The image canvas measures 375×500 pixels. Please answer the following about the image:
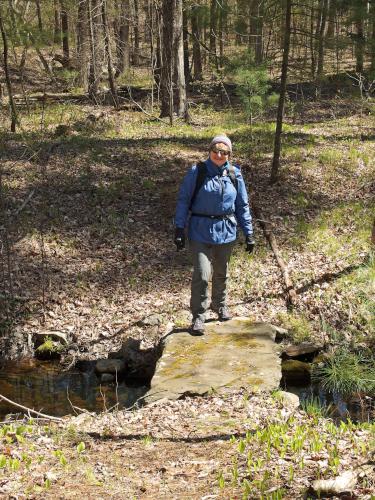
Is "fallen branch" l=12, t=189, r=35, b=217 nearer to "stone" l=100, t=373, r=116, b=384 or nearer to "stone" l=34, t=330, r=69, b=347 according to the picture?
"stone" l=34, t=330, r=69, b=347

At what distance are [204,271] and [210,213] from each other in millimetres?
836

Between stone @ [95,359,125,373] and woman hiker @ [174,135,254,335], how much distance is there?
1561mm

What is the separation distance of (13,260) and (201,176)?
5422 millimetres

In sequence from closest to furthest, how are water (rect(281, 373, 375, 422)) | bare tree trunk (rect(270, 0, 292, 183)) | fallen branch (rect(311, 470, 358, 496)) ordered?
fallen branch (rect(311, 470, 358, 496))
water (rect(281, 373, 375, 422))
bare tree trunk (rect(270, 0, 292, 183))

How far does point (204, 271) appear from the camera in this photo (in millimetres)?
8344

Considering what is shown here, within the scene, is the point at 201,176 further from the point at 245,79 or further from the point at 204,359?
the point at 245,79

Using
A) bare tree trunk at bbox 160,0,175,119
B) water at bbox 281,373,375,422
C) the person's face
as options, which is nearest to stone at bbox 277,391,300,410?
water at bbox 281,373,375,422

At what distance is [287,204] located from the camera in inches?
552

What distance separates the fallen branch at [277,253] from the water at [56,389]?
346cm

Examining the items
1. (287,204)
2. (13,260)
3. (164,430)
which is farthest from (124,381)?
(287,204)

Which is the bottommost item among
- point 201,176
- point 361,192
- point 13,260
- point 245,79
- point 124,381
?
point 124,381

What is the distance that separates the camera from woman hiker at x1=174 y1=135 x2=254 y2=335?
7.98 m

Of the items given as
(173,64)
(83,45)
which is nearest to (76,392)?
(173,64)

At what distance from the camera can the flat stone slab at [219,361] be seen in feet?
23.8
